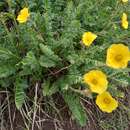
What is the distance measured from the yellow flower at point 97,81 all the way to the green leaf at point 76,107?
332 mm

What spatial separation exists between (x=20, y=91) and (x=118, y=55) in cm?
67

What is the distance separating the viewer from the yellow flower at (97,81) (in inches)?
79.7

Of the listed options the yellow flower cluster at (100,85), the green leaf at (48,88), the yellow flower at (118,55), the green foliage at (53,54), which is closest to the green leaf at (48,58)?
the green foliage at (53,54)

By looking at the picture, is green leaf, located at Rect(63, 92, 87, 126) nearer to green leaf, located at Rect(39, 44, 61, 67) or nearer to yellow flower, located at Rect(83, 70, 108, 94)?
green leaf, located at Rect(39, 44, 61, 67)

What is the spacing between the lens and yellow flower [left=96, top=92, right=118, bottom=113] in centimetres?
214

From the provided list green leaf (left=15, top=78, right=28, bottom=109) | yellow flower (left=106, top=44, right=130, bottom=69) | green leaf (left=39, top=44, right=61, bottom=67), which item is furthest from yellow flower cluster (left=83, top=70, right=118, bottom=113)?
green leaf (left=15, top=78, right=28, bottom=109)

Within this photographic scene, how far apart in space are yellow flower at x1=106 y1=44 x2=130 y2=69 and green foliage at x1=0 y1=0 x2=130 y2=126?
294 millimetres

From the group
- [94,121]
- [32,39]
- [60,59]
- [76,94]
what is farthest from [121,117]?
[32,39]

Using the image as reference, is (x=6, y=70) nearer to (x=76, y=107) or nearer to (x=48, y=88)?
(x=48, y=88)

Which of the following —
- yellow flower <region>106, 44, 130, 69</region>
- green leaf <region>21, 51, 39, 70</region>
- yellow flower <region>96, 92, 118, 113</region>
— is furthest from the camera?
green leaf <region>21, 51, 39, 70</region>

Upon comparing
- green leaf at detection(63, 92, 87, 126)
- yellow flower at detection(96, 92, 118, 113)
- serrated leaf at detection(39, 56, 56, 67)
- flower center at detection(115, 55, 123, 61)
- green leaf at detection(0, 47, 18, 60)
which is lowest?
green leaf at detection(63, 92, 87, 126)

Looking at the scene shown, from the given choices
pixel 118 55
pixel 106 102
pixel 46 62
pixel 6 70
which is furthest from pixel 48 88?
pixel 118 55

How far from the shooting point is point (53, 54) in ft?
7.75

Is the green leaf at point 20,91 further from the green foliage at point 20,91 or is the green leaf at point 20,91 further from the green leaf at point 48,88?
the green leaf at point 48,88
